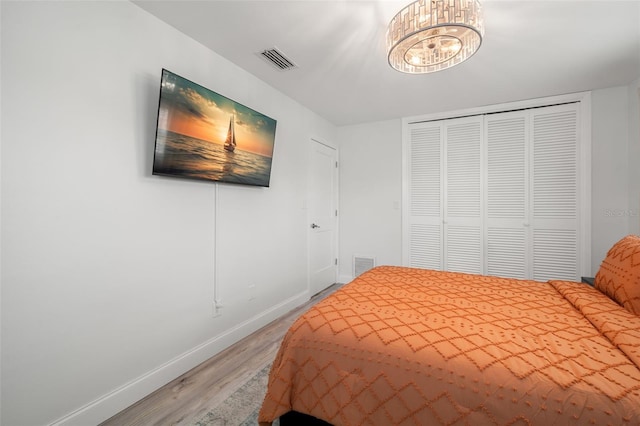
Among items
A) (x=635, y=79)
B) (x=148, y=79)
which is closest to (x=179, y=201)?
(x=148, y=79)

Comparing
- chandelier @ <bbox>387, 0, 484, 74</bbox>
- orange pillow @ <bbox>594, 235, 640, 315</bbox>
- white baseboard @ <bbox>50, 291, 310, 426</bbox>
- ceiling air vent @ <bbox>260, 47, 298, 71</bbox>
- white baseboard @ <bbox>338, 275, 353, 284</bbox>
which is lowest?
white baseboard @ <bbox>50, 291, 310, 426</bbox>

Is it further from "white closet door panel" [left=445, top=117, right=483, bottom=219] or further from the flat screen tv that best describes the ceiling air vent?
"white closet door panel" [left=445, top=117, right=483, bottom=219]

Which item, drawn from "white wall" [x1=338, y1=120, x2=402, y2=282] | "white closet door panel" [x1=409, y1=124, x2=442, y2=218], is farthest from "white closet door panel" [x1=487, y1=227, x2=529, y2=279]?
"white wall" [x1=338, y1=120, x2=402, y2=282]

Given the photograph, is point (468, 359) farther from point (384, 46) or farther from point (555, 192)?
point (555, 192)

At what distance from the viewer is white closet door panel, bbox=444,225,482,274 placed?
3.58m

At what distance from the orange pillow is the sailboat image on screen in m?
2.72

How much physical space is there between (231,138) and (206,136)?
241 millimetres

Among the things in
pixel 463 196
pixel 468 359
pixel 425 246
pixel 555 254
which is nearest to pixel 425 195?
pixel 463 196

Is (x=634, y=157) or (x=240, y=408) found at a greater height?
(x=634, y=157)

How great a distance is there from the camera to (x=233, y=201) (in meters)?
2.52

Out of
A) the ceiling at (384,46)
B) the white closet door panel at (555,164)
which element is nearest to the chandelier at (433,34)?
the ceiling at (384,46)

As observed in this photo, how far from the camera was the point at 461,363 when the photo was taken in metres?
1.04

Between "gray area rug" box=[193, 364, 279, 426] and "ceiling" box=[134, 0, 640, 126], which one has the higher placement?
"ceiling" box=[134, 0, 640, 126]

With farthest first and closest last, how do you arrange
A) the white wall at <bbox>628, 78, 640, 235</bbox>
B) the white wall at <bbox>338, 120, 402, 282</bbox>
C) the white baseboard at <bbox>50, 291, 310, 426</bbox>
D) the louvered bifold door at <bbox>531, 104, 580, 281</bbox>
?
the white wall at <bbox>338, 120, 402, 282</bbox> → the louvered bifold door at <bbox>531, 104, 580, 281</bbox> → the white wall at <bbox>628, 78, 640, 235</bbox> → the white baseboard at <bbox>50, 291, 310, 426</bbox>
